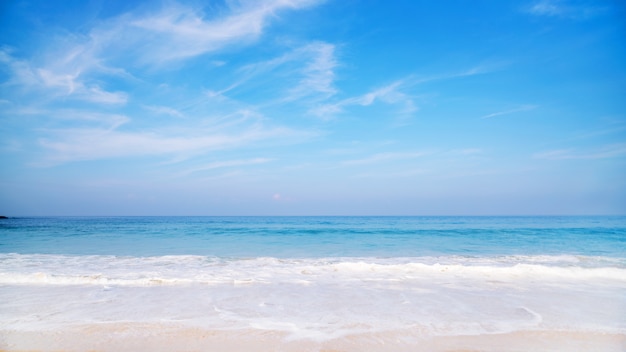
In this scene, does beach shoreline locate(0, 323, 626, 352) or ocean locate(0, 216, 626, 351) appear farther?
ocean locate(0, 216, 626, 351)

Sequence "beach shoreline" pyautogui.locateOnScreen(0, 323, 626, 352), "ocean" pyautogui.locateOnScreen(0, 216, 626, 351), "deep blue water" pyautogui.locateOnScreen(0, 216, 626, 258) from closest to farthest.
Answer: "beach shoreline" pyautogui.locateOnScreen(0, 323, 626, 352)
"ocean" pyautogui.locateOnScreen(0, 216, 626, 351)
"deep blue water" pyautogui.locateOnScreen(0, 216, 626, 258)

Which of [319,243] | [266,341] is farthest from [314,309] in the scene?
[319,243]

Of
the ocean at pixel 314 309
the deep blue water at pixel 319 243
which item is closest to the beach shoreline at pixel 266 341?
the ocean at pixel 314 309

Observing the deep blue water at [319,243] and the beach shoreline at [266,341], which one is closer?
the beach shoreline at [266,341]

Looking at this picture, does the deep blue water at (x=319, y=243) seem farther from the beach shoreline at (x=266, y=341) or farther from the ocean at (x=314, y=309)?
the beach shoreline at (x=266, y=341)

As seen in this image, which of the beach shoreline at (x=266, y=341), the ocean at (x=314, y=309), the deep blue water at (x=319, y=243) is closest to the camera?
the beach shoreline at (x=266, y=341)

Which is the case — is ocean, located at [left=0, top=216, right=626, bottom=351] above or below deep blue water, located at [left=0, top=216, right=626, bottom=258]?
above

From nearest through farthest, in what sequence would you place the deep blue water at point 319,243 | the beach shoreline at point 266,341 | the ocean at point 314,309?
the beach shoreline at point 266,341
the ocean at point 314,309
the deep blue water at point 319,243

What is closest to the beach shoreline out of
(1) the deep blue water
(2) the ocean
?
(2) the ocean

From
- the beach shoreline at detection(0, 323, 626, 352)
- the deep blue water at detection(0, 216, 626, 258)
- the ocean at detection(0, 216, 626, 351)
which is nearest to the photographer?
the beach shoreline at detection(0, 323, 626, 352)

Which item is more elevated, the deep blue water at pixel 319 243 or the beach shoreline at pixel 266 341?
the beach shoreline at pixel 266 341

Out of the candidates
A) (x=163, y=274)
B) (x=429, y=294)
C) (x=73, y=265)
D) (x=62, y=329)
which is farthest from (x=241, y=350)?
(x=73, y=265)

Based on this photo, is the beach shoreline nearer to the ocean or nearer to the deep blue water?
the ocean

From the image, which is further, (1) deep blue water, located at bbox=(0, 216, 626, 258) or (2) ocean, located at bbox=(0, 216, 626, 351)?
(1) deep blue water, located at bbox=(0, 216, 626, 258)
